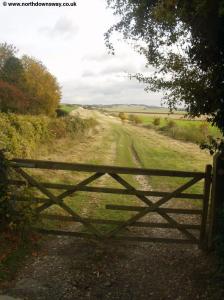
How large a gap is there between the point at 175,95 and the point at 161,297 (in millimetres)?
5194

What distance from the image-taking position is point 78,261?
24.2 ft

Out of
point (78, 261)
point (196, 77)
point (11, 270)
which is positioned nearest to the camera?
point (11, 270)

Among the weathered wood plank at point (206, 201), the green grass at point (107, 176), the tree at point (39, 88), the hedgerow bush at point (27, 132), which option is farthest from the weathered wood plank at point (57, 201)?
the tree at point (39, 88)

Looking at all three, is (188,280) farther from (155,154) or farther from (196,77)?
(155,154)

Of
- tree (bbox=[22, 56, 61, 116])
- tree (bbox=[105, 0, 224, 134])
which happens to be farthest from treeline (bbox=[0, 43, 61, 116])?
tree (bbox=[105, 0, 224, 134])

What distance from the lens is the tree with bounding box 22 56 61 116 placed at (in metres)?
50.1

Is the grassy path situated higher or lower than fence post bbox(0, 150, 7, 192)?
lower

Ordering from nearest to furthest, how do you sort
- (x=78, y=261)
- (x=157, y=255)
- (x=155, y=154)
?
(x=78, y=261) < (x=157, y=255) < (x=155, y=154)

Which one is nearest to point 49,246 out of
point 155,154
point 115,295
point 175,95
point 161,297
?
point 115,295

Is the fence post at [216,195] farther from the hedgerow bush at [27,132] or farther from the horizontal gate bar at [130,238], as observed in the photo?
the hedgerow bush at [27,132]

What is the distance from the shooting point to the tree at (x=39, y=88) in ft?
164

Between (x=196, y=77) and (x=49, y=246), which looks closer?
(x=49, y=246)

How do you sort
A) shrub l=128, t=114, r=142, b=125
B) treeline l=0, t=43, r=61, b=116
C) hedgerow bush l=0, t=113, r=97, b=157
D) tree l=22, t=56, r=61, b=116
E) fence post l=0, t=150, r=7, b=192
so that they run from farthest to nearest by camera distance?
shrub l=128, t=114, r=142, b=125 < tree l=22, t=56, r=61, b=116 < treeline l=0, t=43, r=61, b=116 < hedgerow bush l=0, t=113, r=97, b=157 < fence post l=0, t=150, r=7, b=192

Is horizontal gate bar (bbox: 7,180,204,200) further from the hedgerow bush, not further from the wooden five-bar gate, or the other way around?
the hedgerow bush
